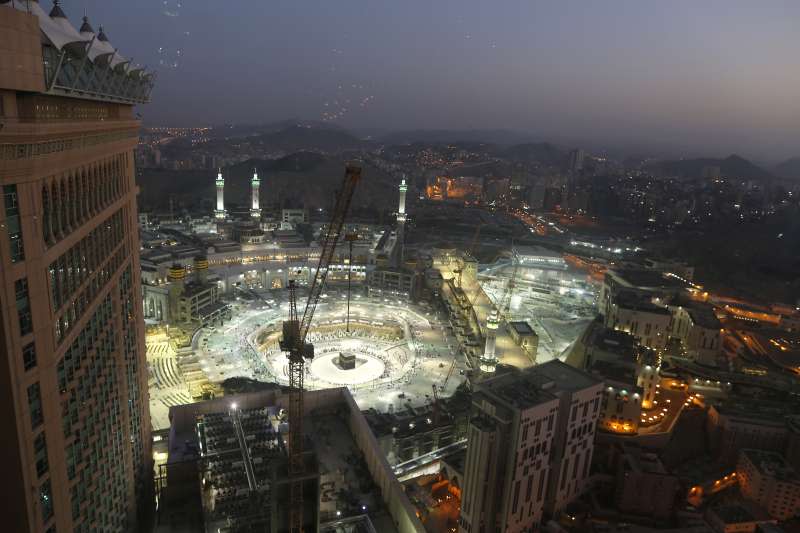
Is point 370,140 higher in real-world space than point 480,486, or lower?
higher

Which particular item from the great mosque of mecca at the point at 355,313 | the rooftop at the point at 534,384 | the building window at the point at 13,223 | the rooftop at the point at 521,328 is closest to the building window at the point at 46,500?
the building window at the point at 13,223

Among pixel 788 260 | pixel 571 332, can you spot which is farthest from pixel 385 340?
pixel 788 260

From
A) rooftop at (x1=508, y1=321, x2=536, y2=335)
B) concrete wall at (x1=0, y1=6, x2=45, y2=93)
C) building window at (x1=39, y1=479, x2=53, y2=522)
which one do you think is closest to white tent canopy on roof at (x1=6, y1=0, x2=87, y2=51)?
concrete wall at (x1=0, y1=6, x2=45, y2=93)

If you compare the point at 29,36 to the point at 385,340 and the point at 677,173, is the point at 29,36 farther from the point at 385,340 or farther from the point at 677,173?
the point at 677,173

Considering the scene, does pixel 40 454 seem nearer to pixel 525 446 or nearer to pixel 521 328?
pixel 525 446

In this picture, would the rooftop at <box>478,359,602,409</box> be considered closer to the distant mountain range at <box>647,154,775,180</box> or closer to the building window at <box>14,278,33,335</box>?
the building window at <box>14,278,33,335</box>

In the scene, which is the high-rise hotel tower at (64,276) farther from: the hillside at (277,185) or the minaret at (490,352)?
the hillside at (277,185)
